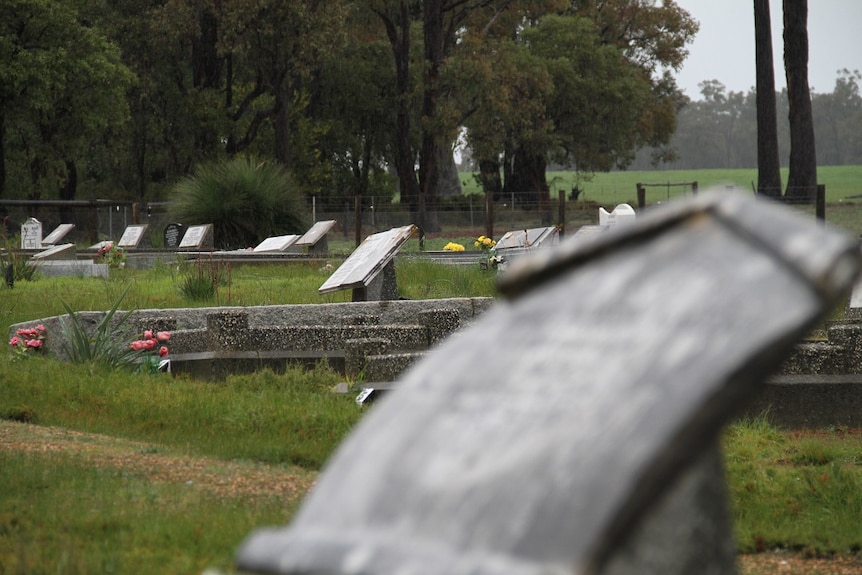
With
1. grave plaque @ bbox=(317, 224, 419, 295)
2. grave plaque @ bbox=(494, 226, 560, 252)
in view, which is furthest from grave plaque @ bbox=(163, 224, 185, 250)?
grave plaque @ bbox=(317, 224, 419, 295)

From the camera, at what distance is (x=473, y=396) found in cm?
197

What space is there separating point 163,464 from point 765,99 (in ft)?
103

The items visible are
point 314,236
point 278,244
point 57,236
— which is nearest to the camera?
point 278,244

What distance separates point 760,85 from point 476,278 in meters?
22.6

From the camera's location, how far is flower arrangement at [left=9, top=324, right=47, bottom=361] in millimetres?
9859

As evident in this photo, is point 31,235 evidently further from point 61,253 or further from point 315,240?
point 315,240

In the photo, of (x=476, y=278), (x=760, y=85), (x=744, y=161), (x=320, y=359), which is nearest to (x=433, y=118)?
(x=760, y=85)

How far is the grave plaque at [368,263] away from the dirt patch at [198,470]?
434cm

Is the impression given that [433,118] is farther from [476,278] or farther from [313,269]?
[476,278]

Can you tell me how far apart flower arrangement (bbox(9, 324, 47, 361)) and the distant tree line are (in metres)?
120

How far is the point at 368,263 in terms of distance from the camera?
12.0m

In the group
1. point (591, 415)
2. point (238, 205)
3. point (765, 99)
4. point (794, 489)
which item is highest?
point (765, 99)

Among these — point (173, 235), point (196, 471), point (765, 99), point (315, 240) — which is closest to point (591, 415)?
point (196, 471)

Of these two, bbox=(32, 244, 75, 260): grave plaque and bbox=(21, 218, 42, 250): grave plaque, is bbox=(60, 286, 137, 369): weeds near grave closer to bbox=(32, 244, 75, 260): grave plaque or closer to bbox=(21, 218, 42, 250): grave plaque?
bbox=(32, 244, 75, 260): grave plaque
